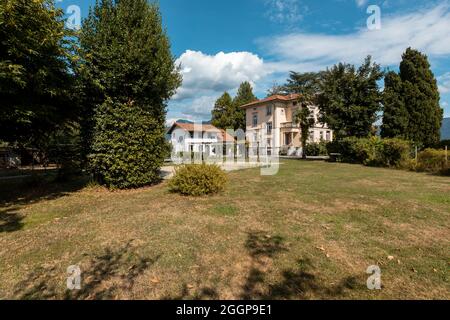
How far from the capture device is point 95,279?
3.12 meters

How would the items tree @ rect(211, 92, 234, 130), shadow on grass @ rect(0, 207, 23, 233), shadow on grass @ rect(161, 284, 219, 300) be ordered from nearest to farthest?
1. shadow on grass @ rect(161, 284, 219, 300)
2. shadow on grass @ rect(0, 207, 23, 233)
3. tree @ rect(211, 92, 234, 130)

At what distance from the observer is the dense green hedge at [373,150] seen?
1573cm

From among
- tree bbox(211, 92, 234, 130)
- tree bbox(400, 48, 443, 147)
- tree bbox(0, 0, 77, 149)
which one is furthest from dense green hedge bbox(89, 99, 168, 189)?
tree bbox(211, 92, 234, 130)

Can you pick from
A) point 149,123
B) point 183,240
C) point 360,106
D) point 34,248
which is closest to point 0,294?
point 34,248

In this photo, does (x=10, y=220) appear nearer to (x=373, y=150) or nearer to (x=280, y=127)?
(x=373, y=150)

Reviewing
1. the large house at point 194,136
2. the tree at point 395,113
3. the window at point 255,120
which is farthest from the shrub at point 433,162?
the window at point 255,120

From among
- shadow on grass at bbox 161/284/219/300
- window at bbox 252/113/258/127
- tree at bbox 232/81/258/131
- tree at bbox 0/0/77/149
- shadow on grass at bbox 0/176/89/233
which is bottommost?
shadow on grass at bbox 161/284/219/300

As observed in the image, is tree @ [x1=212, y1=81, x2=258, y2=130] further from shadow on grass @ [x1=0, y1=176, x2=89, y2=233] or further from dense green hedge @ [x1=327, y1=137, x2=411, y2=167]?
shadow on grass @ [x1=0, y1=176, x2=89, y2=233]

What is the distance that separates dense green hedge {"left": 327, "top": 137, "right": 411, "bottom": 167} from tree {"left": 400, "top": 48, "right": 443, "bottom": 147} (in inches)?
235

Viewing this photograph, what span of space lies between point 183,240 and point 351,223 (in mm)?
3336

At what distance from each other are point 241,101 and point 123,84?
47874 mm

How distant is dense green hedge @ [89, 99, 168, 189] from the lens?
8328 millimetres

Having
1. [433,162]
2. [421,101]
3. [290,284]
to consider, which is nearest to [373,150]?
[433,162]

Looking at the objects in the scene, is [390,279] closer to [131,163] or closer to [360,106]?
[131,163]
